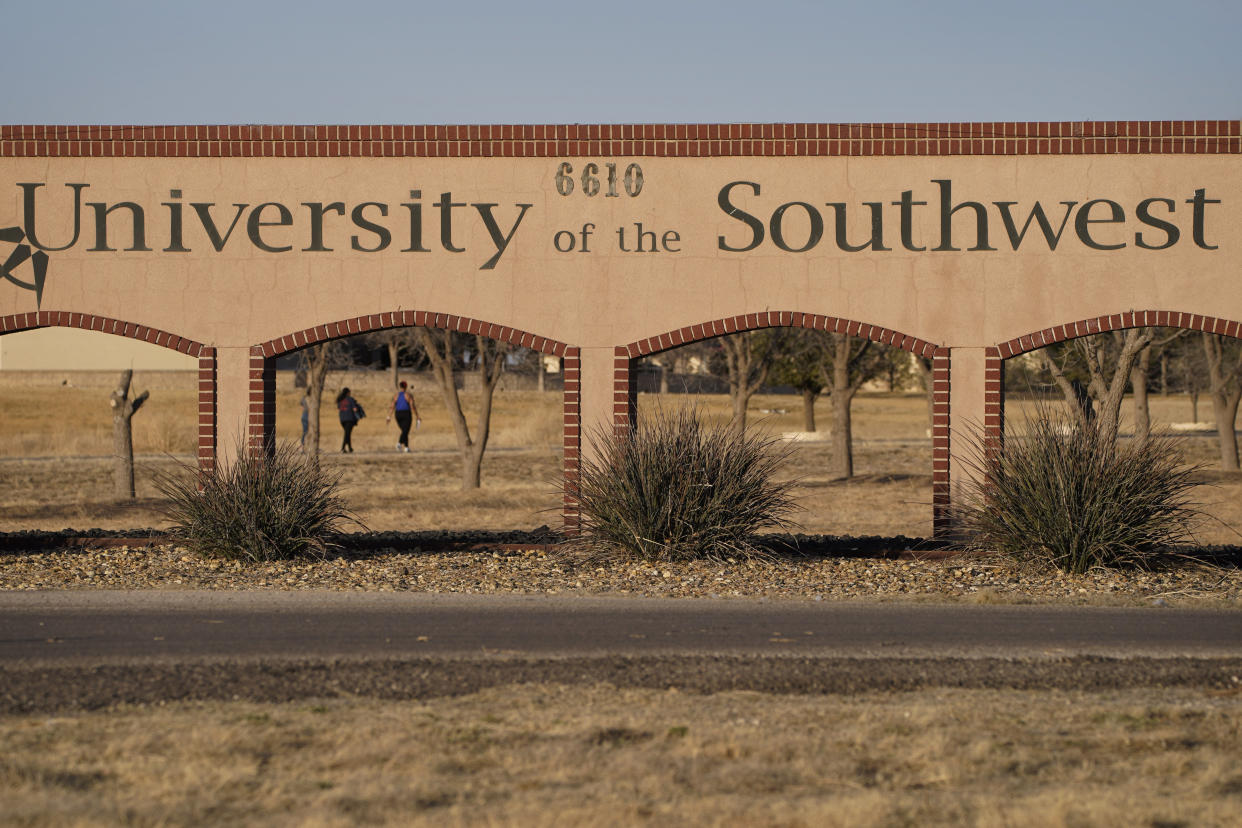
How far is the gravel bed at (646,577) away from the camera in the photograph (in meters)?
10.6

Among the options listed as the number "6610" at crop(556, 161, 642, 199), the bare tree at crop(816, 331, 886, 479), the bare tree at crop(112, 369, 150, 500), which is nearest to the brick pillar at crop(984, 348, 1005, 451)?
the number "6610" at crop(556, 161, 642, 199)

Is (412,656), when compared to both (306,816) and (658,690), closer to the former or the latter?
(658,690)

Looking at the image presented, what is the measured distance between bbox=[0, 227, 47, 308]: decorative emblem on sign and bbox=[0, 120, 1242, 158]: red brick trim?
0.78 metres

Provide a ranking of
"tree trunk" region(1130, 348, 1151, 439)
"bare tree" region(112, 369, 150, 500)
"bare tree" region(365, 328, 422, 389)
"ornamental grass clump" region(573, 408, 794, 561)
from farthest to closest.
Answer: "bare tree" region(365, 328, 422, 389), "tree trunk" region(1130, 348, 1151, 439), "bare tree" region(112, 369, 150, 500), "ornamental grass clump" region(573, 408, 794, 561)

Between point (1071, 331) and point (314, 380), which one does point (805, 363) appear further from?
point (1071, 331)

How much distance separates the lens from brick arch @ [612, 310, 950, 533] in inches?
526

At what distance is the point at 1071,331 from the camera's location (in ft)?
43.8

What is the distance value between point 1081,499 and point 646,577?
3575 mm

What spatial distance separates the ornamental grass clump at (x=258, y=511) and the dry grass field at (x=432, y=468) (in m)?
2.47

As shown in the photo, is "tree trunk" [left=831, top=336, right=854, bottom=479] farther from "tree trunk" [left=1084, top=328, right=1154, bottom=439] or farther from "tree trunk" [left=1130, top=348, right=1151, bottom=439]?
"tree trunk" [left=1130, top=348, right=1151, bottom=439]

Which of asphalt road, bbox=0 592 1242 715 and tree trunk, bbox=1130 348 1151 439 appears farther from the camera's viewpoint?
tree trunk, bbox=1130 348 1151 439

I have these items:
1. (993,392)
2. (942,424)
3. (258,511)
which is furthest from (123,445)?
(993,392)

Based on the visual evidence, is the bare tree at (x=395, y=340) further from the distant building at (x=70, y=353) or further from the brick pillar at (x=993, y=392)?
the distant building at (x=70, y=353)

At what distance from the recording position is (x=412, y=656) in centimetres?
785
